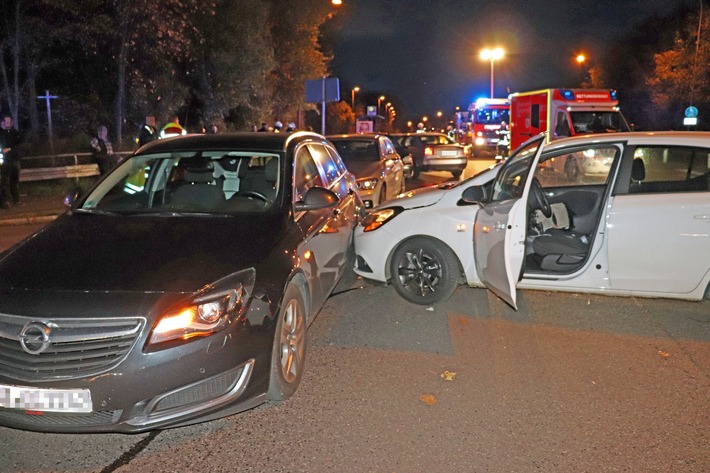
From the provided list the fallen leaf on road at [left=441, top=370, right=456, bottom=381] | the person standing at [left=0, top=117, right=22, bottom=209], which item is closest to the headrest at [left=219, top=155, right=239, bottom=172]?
the fallen leaf on road at [left=441, top=370, right=456, bottom=381]

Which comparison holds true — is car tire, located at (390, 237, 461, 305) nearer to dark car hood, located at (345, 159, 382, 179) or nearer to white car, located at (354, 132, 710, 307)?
white car, located at (354, 132, 710, 307)

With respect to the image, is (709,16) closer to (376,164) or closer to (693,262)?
(376,164)

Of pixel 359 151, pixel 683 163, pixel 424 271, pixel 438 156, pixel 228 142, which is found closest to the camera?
pixel 228 142

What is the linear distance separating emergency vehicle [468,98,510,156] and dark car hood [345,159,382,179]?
21.9 metres

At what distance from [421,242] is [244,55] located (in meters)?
23.3

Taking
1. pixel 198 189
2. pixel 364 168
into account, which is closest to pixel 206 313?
pixel 198 189

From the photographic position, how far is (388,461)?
3373 mm

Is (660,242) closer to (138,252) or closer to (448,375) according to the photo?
(448,375)

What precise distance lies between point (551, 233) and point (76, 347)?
460cm

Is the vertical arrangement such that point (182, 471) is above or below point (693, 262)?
below

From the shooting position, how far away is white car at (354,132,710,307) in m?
5.19

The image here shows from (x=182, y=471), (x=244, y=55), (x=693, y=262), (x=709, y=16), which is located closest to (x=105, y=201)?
(x=182, y=471)

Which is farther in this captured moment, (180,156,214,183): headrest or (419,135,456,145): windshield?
(419,135,456,145): windshield

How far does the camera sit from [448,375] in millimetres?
4520
